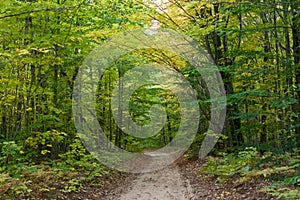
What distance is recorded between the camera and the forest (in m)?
7.49

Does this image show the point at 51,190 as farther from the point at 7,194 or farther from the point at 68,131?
the point at 68,131

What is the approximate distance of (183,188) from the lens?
9.27m

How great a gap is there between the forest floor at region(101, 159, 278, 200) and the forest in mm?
70

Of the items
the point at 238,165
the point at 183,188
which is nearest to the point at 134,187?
the point at 183,188

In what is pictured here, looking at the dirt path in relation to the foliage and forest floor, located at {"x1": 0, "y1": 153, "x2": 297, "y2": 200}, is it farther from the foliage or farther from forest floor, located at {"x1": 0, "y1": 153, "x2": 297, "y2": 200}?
the foliage

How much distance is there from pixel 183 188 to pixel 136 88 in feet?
29.0

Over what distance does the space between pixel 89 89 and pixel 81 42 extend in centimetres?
481

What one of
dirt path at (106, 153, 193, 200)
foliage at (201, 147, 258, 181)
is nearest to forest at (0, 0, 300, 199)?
foliage at (201, 147, 258, 181)

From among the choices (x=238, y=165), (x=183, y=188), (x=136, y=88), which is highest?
(x=136, y=88)

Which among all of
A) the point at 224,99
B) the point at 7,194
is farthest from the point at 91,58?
the point at 7,194

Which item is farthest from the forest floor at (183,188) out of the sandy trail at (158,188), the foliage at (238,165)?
the foliage at (238,165)

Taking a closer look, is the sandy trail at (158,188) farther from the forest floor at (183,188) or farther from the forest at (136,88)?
the forest at (136,88)

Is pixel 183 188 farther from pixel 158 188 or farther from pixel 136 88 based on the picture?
pixel 136 88

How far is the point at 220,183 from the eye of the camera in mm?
8469
